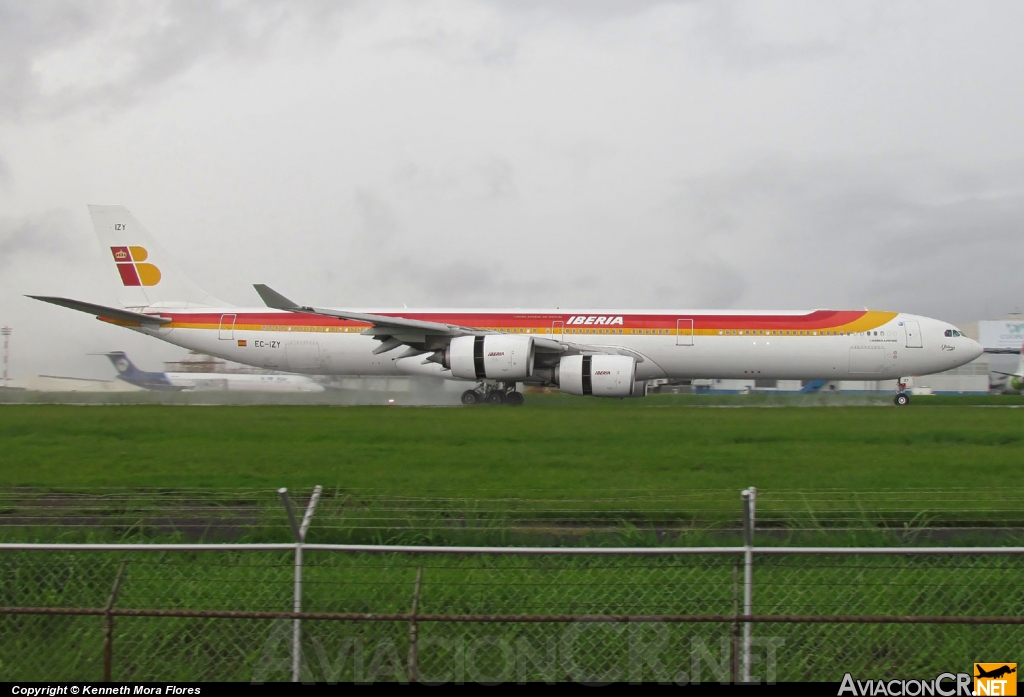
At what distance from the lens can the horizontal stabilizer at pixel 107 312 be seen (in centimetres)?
2916

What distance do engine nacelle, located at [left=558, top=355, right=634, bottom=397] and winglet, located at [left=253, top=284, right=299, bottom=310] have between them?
8.83 m

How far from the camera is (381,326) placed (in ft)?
94.3

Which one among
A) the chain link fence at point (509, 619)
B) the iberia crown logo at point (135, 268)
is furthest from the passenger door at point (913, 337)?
the iberia crown logo at point (135, 268)

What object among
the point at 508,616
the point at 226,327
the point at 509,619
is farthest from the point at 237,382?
the point at 509,619

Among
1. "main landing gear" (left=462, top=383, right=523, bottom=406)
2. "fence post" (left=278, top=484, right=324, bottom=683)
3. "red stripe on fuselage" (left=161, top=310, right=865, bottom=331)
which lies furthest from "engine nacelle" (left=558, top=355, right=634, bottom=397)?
"fence post" (left=278, top=484, right=324, bottom=683)

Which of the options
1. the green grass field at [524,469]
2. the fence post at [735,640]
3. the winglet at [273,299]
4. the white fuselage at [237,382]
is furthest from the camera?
the white fuselage at [237,382]

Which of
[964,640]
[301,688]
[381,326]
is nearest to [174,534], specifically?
[301,688]

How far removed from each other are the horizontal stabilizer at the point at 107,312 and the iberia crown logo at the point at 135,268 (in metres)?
1.49

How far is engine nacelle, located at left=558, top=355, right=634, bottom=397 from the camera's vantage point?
2712 cm

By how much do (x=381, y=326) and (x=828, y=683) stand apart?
24.5 meters

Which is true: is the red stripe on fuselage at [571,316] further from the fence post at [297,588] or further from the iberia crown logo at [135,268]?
the fence post at [297,588]

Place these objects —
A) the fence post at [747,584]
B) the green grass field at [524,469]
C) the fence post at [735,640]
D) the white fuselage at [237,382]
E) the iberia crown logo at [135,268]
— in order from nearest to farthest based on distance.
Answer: the fence post at [747,584], the fence post at [735,640], the green grass field at [524,469], the iberia crown logo at [135,268], the white fuselage at [237,382]

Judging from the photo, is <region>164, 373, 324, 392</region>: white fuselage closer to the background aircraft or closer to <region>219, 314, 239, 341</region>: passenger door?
the background aircraft

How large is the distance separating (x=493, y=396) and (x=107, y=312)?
1457 centimetres
